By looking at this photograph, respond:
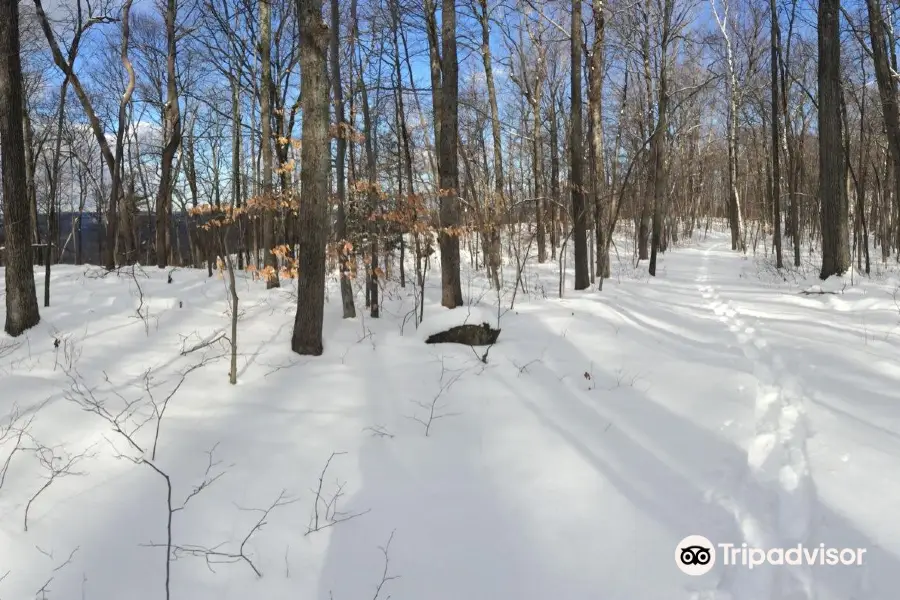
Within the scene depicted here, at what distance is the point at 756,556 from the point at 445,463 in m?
2.04

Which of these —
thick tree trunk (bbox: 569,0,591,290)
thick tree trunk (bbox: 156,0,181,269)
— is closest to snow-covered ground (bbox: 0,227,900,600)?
thick tree trunk (bbox: 569,0,591,290)

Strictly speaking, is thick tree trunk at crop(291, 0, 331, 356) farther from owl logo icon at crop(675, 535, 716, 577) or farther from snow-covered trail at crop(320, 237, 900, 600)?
owl logo icon at crop(675, 535, 716, 577)

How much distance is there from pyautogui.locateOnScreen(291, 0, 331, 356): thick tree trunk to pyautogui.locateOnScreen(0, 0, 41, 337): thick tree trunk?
416cm

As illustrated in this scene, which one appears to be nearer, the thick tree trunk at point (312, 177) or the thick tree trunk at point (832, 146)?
the thick tree trunk at point (312, 177)

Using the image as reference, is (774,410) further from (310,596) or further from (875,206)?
(875,206)

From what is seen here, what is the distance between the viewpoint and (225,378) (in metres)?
5.44

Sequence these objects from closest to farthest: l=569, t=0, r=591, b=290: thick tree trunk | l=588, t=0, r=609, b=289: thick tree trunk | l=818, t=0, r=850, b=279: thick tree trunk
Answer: l=569, t=0, r=591, b=290: thick tree trunk
l=818, t=0, r=850, b=279: thick tree trunk
l=588, t=0, r=609, b=289: thick tree trunk

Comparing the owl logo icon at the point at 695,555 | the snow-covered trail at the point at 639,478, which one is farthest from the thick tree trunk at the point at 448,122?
the owl logo icon at the point at 695,555

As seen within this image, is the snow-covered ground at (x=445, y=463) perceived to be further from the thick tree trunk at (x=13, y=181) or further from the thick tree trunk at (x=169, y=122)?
the thick tree trunk at (x=169, y=122)

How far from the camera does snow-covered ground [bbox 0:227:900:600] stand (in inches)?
106

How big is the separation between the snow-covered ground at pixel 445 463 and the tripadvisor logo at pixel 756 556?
0.18 ft

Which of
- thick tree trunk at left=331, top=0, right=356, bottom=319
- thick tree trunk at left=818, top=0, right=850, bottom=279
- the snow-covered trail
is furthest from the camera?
thick tree trunk at left=818, top=0, right=850, bottom=279

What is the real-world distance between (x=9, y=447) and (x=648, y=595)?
15.2 feet

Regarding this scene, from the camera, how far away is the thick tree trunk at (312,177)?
5707 mm
